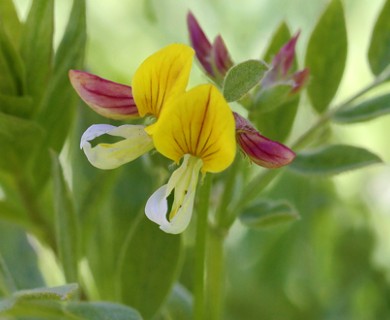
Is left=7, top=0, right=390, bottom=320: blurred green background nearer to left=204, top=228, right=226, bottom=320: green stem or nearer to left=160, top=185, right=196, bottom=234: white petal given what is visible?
left=204, top=228, right=226, bottom=320: green stem

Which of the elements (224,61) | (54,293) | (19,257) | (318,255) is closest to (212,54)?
(224,61)

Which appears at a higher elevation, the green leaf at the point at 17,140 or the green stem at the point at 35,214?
the green leaf at the point at 17,140

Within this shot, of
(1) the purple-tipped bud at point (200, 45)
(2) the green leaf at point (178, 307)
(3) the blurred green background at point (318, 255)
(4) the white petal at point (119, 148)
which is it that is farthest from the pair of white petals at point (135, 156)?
(3) the blurred green background at point (318, 255)

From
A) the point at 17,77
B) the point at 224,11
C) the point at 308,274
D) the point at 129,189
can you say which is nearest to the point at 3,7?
the point at 17,77

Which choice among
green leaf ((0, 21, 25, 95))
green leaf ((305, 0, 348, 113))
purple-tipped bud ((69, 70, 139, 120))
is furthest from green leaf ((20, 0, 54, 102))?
green leaf ((305, 0, 348, 113))

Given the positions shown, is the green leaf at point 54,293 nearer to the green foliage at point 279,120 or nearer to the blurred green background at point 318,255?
the green foliage at point 279,120

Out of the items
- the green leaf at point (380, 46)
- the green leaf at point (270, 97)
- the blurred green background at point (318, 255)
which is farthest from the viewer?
the blurred green background at point (318, 255)
